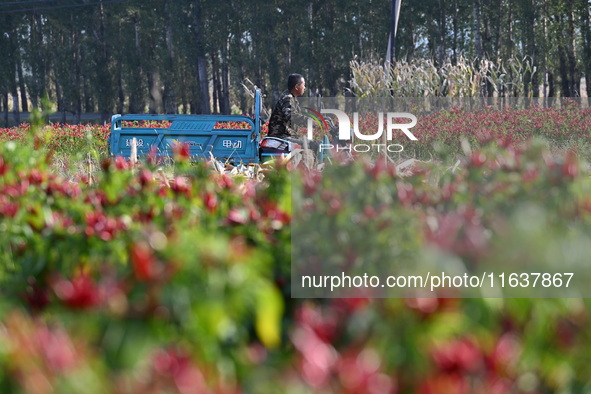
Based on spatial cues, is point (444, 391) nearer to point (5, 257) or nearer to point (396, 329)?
point (396, 329)

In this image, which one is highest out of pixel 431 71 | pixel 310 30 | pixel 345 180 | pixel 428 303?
pixel 310 30

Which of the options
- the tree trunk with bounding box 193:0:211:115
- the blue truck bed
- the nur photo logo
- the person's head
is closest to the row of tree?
the tree trunk with bounding box 193:0:211:115

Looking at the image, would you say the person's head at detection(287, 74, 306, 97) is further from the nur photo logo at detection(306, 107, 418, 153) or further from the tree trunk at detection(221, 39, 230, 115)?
the tree trunk at detection(221, 39, 230, 115)

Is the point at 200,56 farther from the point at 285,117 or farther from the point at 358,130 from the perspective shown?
the point at 358,130

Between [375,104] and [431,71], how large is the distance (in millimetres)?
1479

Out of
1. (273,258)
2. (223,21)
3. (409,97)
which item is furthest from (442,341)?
(223,21)

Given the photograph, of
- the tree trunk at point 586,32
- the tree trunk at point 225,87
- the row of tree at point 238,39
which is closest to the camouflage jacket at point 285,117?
the tree trunk at point 586,32

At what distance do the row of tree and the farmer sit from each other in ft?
79.8

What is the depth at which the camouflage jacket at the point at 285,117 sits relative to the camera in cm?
844

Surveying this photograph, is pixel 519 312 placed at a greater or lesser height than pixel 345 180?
lesser

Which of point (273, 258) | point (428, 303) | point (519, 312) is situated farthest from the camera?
point (273, 258)

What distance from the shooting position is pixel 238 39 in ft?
120

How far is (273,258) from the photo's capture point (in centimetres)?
240

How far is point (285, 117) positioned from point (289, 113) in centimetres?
10
